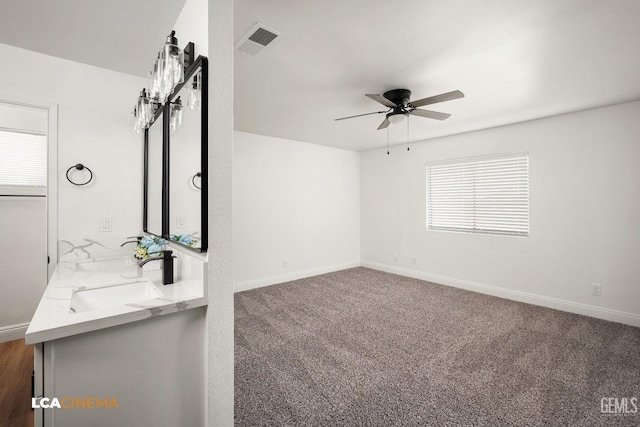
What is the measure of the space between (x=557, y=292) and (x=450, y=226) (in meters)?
1.63

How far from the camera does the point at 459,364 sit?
250 cm

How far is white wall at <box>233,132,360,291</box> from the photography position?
4.64 metres

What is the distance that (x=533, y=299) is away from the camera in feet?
13.1

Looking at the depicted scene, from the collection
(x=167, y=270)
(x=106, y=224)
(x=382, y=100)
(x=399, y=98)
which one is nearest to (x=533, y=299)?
(x=399, y=98)

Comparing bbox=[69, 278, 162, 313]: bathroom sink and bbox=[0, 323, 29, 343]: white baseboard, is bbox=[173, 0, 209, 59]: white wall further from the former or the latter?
bbox=[0, 323, 29, 343]: white baseboard

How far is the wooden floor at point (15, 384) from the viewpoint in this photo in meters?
1.75

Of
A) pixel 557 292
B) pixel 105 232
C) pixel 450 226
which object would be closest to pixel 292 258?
pixel 450 226

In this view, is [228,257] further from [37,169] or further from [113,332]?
[37,169]

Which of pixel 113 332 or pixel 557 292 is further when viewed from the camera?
pixel 557 292

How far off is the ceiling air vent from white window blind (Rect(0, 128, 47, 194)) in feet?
6.48

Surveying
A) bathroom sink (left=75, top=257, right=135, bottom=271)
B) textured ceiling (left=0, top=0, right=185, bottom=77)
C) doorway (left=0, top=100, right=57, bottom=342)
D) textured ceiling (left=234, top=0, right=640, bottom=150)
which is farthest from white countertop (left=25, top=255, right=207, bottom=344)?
textured ceiling (left=234, top=0, right=640, bottom=150)

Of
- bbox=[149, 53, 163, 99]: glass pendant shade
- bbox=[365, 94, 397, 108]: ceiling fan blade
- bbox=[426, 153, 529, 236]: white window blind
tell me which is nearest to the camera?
A: bbox=[149, 53, 163, 99]: glass pendant shade

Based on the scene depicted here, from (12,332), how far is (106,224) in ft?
3.92

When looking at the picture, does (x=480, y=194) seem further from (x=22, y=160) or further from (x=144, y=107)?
(x=22, y=160)
